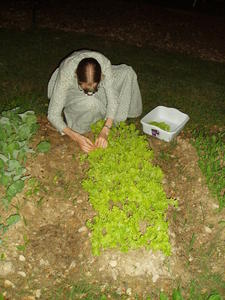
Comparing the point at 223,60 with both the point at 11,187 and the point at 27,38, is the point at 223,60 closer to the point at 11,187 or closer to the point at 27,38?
the point at 27,38

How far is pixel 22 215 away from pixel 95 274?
3.29 feet

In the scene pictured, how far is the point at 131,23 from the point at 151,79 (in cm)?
433

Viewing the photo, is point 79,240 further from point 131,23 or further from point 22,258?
point 131,23

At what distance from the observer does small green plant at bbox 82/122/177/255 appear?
123 inches

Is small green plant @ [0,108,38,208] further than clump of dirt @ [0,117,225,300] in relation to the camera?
Yes

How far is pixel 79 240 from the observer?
11.6 feet

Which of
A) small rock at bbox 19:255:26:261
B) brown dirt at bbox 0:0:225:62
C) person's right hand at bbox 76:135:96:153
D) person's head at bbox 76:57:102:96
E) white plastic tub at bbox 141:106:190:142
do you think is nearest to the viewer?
small rock at bbox 19:255:26:261

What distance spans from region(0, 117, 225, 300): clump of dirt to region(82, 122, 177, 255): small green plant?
0.20 m

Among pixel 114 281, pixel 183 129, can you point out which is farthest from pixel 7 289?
pixel 183 129

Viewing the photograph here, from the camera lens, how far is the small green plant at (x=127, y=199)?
3.12 m

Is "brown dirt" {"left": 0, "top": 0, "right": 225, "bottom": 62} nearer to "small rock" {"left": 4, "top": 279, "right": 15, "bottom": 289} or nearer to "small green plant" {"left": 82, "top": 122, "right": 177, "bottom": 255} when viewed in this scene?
"small green plant" {"left": 82, "top": 122, "right": 177, "bottom": 255}

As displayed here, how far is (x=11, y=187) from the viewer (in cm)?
346

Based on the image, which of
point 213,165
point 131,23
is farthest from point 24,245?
point 131,23

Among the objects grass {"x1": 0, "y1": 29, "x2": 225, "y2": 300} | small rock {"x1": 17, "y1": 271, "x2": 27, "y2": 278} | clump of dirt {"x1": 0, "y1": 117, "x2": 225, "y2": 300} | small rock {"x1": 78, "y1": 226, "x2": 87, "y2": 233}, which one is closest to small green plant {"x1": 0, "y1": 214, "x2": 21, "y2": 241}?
clump of dirt {"x1": 0, "y1": 117, "x2": 225, "y2": 300}
